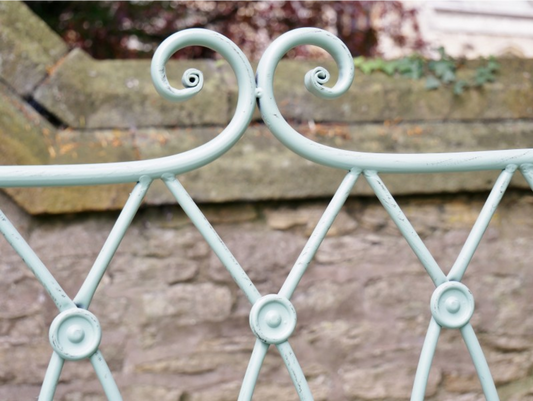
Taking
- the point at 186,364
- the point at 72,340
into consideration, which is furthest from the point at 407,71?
the point at 72,340

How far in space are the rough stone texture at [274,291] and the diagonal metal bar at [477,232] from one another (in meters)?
1.09

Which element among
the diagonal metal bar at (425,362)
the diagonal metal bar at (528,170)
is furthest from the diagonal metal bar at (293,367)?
the diagonal metal bar at (528,170)

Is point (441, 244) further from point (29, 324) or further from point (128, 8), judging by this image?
point (128, 8)

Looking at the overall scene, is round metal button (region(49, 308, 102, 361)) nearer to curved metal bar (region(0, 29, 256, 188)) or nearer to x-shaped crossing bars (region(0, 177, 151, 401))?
x-shaped crossing bars (region(0, 177, 151, 401))

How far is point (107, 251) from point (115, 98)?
1.21m

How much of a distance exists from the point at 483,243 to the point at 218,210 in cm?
96

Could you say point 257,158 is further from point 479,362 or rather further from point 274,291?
point 479,362

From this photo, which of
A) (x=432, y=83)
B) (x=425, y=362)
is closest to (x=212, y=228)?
(x=425, y=362)

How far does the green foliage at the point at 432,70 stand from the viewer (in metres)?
2.11

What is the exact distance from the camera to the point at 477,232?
0.90 m

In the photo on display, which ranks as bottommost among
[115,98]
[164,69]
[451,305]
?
[451,305]

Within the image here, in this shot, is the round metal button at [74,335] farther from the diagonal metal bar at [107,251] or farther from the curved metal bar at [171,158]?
the curved metal bar at [171,158]

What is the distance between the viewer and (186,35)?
781 mm

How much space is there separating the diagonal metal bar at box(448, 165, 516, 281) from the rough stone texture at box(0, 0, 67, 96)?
1.48 m
